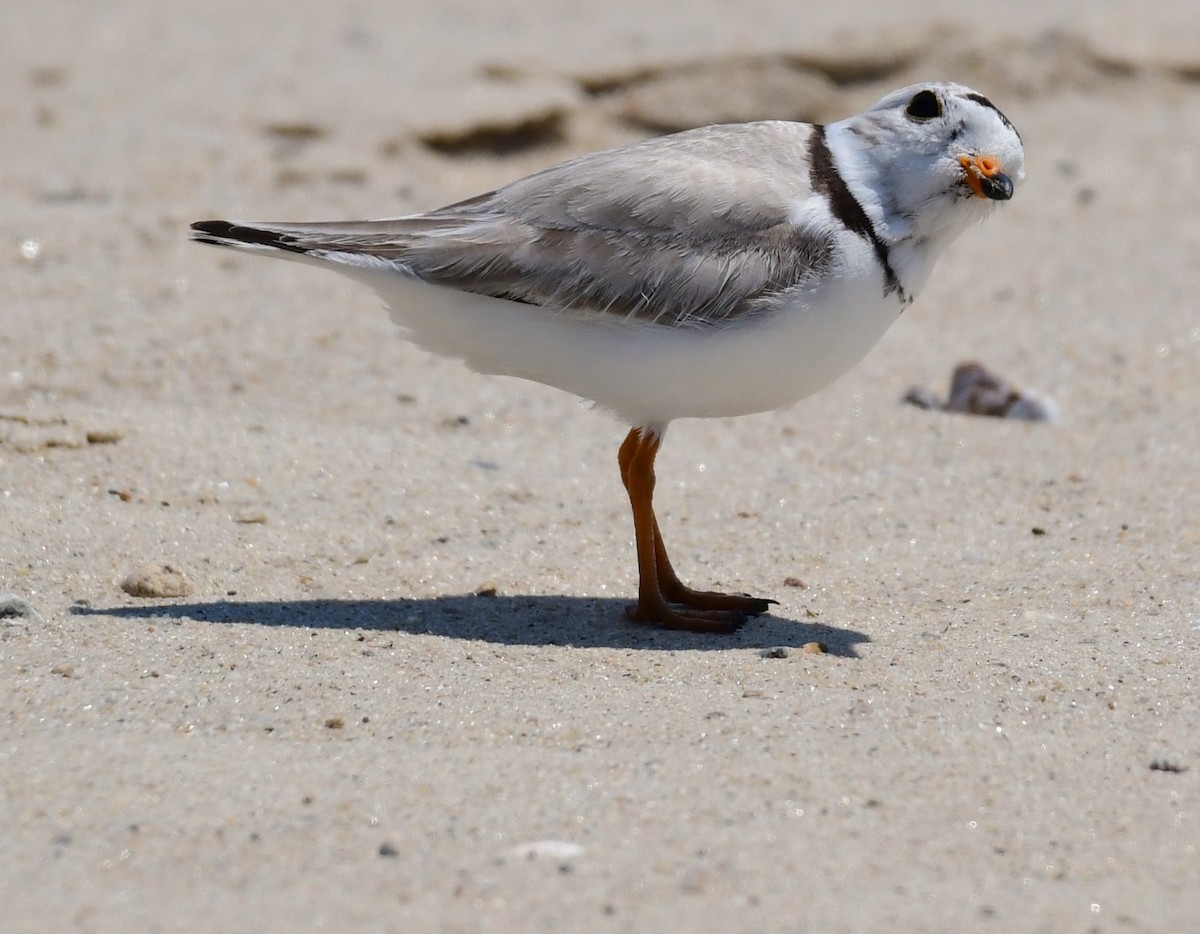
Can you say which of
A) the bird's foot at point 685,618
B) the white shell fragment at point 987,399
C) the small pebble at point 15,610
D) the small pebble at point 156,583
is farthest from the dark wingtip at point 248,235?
the white shell fragment at point 987,399

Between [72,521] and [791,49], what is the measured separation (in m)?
6.56

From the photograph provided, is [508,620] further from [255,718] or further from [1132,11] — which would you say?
[1132,11]

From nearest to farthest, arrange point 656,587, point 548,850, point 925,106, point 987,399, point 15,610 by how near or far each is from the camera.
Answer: point 548,850, point 15,610, point 925,106, point 656,587, point 987,399

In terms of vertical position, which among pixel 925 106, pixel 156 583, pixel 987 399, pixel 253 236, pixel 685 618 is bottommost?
pixel 156 583

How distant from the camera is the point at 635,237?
15.2 ft

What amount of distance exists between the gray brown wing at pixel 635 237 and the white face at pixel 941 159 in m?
0.27

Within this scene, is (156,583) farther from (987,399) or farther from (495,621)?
(987,399)

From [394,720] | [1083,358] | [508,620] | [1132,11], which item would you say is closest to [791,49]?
[1132,11]

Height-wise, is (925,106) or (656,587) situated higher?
(925,106)

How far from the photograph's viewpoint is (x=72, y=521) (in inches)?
202

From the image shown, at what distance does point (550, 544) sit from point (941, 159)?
1.90 m

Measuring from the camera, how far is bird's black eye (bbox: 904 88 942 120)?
4668 mm

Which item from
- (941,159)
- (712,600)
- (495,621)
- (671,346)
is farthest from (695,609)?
(941,159)

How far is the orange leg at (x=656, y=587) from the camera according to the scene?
4785mm
